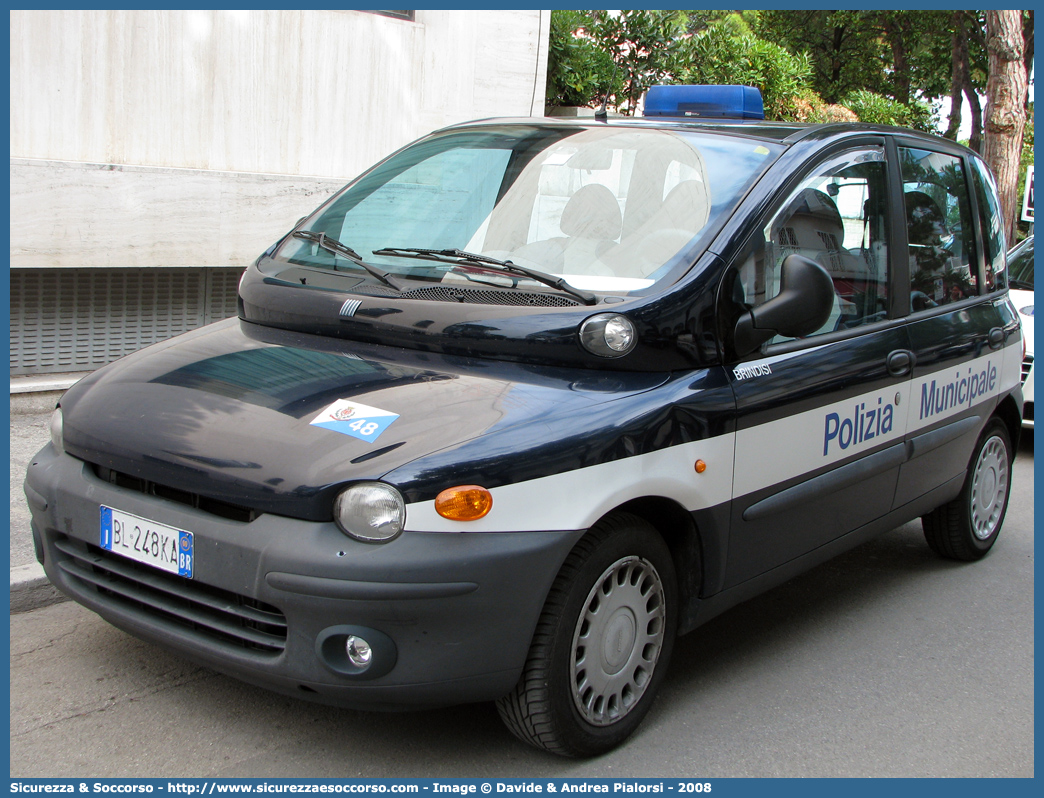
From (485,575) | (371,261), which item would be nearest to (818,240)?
(371,261)

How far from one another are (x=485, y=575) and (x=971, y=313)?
3.05m

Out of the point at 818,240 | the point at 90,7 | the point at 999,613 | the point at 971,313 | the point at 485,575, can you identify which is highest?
the point at 90,7

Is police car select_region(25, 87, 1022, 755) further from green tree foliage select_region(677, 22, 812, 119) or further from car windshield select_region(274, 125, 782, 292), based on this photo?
green tree foliage select_region(677, 22, 812, 119)

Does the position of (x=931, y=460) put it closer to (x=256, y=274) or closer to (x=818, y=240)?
(x=818, y=240)

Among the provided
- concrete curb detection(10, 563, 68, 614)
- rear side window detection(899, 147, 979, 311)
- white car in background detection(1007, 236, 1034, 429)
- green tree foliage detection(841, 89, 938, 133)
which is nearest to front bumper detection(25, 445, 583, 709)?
concrete curb detection(10, 563, 68, 614)

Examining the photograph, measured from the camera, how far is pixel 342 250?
155 inches

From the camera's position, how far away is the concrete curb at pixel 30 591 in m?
4.10

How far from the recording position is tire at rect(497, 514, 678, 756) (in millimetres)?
2963

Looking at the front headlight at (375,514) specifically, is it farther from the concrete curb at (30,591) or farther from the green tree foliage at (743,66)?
the green tree foliage at (743,66)

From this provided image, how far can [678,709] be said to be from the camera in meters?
3.58

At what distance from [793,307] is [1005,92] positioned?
11.5 meters

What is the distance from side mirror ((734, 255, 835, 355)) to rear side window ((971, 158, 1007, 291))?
6.91ft

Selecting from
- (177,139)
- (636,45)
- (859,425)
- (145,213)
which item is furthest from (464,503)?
(636,45)

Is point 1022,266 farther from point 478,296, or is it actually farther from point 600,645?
point 600,645
